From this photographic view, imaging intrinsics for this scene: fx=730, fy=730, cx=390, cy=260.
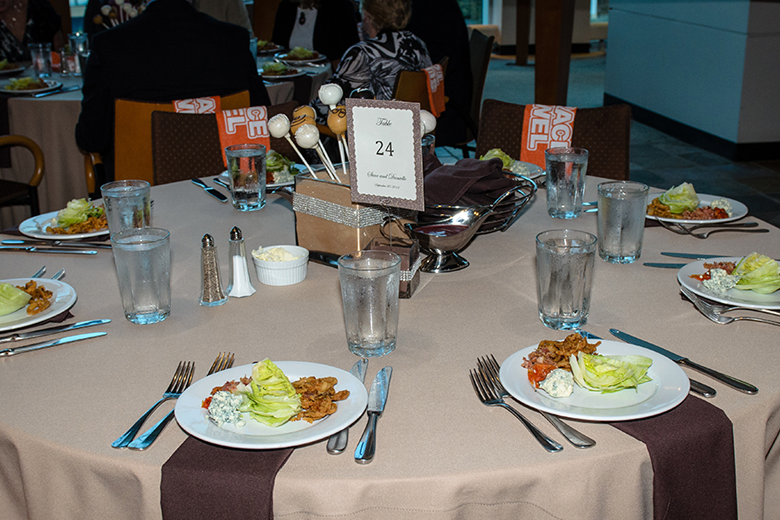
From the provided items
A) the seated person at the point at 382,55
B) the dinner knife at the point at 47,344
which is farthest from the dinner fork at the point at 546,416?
the seated person at the point at 382,55

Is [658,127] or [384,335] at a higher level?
[384,335]

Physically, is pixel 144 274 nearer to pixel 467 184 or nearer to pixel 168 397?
pixel 168 397

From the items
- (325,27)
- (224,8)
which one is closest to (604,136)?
(325,27)

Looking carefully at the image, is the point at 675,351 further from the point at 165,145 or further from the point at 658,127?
the point at 658,127

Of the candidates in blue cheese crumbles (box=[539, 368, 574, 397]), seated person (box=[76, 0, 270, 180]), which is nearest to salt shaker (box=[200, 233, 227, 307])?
blue cheese crumbles (box=[539, 368, 574, 397])

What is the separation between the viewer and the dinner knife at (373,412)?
2.78 feet

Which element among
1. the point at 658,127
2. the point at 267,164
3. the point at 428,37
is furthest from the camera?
the point at 658,127

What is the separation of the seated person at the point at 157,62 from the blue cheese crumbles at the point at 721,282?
2582mm

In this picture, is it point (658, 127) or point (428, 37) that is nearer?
point (428, 37)

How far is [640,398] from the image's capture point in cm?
93

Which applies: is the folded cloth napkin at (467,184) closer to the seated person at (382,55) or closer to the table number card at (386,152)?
the table number card at (386,152)

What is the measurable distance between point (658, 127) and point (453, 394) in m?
6.60

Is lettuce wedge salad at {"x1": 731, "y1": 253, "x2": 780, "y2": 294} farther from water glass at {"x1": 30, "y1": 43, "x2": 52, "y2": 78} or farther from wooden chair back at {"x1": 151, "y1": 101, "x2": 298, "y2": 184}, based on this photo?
water glass at {"x1": 30, "y1": 43, "x2": 52, "y2": 78}

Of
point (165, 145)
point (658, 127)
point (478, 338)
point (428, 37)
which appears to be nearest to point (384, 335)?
point (478, 338)
